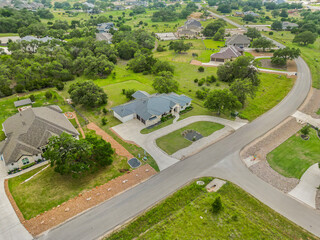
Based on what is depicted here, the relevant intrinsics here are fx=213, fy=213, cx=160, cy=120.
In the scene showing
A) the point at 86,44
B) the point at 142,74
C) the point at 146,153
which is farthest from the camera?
the point at 86,44

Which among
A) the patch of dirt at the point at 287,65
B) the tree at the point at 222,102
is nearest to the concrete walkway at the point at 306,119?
the tree at the point at 222,102

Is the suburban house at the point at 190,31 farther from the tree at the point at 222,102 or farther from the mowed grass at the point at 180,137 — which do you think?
the mowed grass at the point at 180,137

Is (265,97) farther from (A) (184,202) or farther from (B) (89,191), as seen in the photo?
(B) (89,191)

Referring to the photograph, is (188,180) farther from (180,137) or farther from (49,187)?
(49,187)

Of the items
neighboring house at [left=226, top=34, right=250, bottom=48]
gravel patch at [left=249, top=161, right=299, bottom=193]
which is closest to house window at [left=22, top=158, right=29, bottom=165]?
gravel patch at [left=249, top=161, right=299, bottom=193]

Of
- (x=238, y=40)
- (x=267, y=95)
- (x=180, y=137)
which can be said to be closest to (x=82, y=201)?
(x=180, y=137)

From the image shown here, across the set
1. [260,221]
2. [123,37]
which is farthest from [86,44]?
[260,221]
